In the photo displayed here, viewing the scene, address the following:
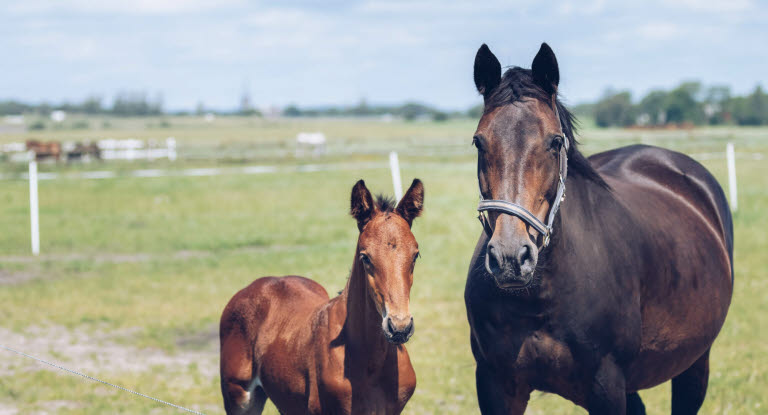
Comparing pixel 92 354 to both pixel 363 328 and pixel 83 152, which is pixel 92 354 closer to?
pixel 363 328

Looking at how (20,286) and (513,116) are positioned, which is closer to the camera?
(513,116)

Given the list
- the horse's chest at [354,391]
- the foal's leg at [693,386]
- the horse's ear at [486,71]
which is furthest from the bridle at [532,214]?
the foal's leg at [693,386]

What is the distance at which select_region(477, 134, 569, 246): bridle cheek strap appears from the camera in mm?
2520

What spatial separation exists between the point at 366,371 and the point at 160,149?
1310 inches

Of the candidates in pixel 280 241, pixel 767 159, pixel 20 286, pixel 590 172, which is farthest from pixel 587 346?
pixel 767 159

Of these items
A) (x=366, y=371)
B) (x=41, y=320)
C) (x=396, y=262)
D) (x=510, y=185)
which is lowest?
(x=41, y=320)

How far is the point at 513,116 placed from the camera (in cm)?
269

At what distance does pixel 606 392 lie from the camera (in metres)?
2.93

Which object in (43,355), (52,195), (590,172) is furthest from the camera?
(52,195)

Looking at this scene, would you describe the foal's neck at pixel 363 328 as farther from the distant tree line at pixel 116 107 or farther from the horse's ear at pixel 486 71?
the distant tree line at pixel 116 107

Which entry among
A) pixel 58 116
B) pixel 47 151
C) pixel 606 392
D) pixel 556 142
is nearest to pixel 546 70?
pixel 556 142

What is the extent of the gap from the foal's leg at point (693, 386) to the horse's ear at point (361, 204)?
2266mm

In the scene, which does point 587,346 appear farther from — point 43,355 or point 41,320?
point 41,320

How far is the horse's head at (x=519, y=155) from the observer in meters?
2.44
